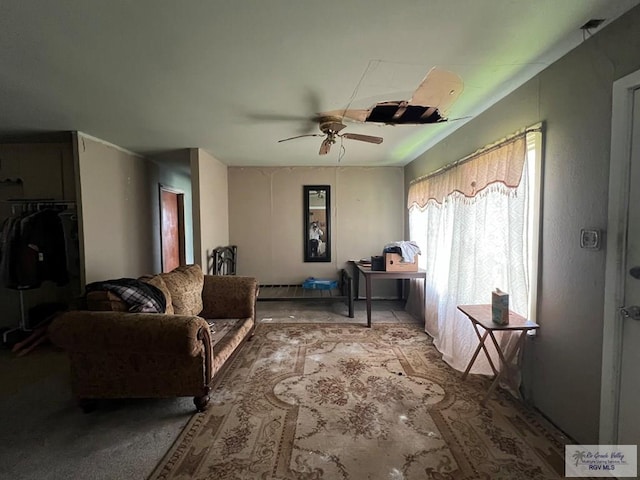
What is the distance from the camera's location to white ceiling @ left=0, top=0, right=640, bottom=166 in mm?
1349

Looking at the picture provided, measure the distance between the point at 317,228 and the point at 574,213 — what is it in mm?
3596

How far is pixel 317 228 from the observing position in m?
4.99

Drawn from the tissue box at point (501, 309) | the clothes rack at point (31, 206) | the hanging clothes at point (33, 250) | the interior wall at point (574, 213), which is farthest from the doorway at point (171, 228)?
the interior wall at point (574, 213)

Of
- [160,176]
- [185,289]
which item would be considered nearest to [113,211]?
[160,176]

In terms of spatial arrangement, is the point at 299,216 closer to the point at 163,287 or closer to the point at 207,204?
the point at 207,204

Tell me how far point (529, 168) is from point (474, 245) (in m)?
0.76

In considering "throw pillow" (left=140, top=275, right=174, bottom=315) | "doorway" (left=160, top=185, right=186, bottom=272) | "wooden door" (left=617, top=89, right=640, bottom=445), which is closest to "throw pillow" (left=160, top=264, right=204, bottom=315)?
"throw pillow" (left=140, top=275, right=174, bottom=315)

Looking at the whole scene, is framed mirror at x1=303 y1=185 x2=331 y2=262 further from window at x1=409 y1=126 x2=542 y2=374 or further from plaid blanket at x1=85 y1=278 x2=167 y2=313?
plaid blanket at x1=85 y1=278 x2=167 y2=313

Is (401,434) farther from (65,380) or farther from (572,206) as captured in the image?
(65,380)

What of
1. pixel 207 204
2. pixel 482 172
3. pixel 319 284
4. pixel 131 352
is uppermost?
pixel 482 172

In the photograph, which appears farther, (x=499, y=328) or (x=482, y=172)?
(x=482, y=172)

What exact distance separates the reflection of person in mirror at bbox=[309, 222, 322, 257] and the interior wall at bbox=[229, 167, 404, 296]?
0.16m

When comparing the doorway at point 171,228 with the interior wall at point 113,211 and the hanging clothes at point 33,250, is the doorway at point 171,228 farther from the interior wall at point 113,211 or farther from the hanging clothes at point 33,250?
the hanging clothes at point 33,250

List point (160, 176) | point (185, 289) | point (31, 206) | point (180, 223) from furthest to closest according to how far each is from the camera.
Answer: point (180, 223)
point (160, 176)
point (31, 206)
point (185, 289)
